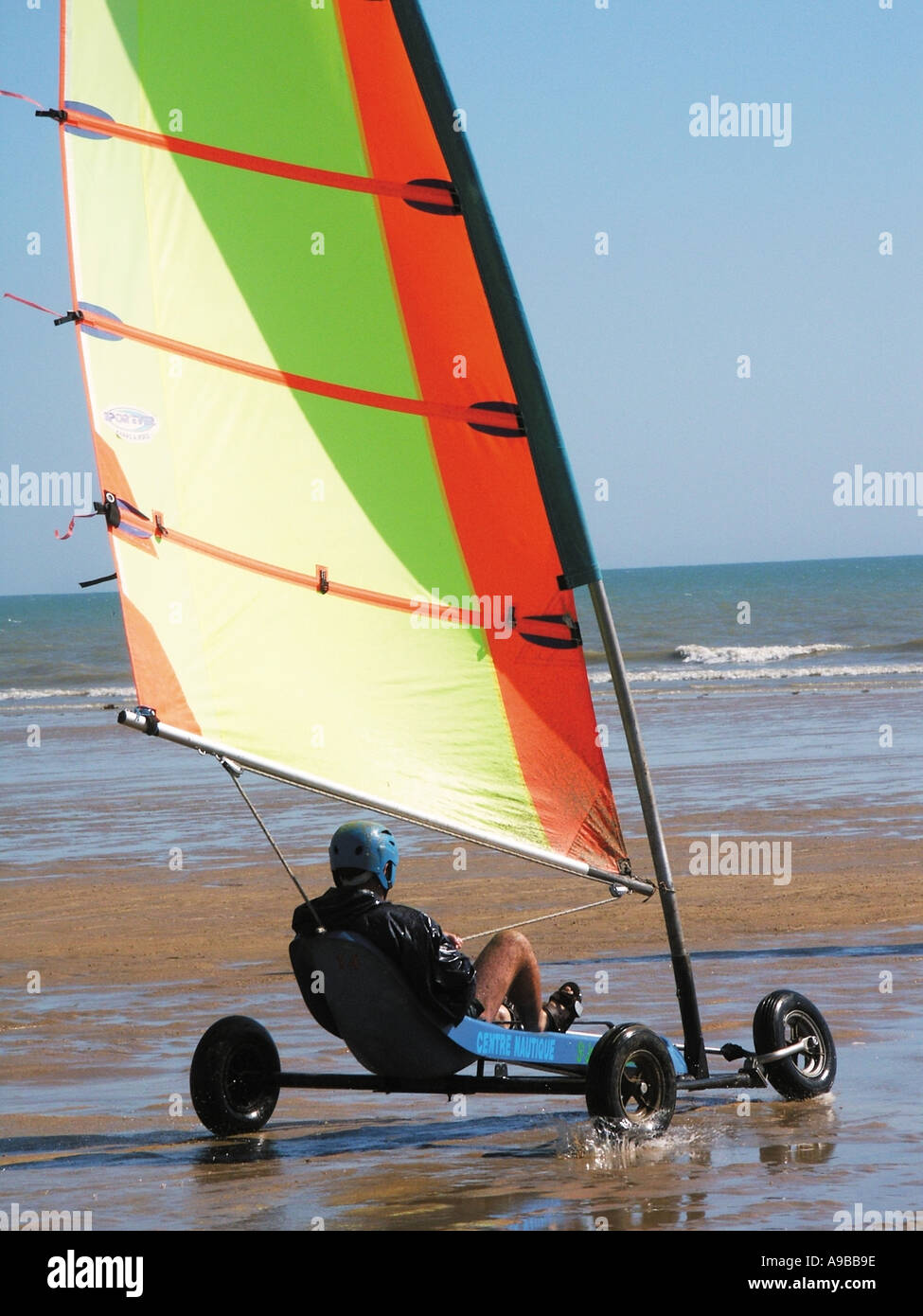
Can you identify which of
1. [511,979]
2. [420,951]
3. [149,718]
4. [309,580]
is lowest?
[511,979]

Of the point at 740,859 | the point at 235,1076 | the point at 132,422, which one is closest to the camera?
the point at 132,422

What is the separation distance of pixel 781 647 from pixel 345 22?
42535 mm

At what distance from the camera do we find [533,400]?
6.18m

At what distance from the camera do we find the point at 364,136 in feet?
20.1

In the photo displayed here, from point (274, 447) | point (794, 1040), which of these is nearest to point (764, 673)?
point (794, 1040)

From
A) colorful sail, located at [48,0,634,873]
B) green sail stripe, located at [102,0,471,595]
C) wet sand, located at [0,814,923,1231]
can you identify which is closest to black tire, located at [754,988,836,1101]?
wet sand, located at [0,814,923,1231]

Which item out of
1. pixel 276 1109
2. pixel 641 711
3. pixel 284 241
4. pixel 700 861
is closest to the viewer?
pixel 284 241

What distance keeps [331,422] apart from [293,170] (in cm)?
86

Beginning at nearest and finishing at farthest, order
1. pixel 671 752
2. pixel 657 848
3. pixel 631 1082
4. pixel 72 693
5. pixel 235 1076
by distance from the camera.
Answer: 1. pixel 631 1082
2. pixel 657 848
3. pixel 235 1076
4. pixel 671 752
5. pixel 72 693

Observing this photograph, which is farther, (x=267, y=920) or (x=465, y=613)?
(x=267, y=920)

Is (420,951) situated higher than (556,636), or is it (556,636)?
(556,636)

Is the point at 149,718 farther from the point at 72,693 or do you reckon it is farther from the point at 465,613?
the point at 72,693

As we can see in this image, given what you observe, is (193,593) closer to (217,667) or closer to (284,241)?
(217,667)
